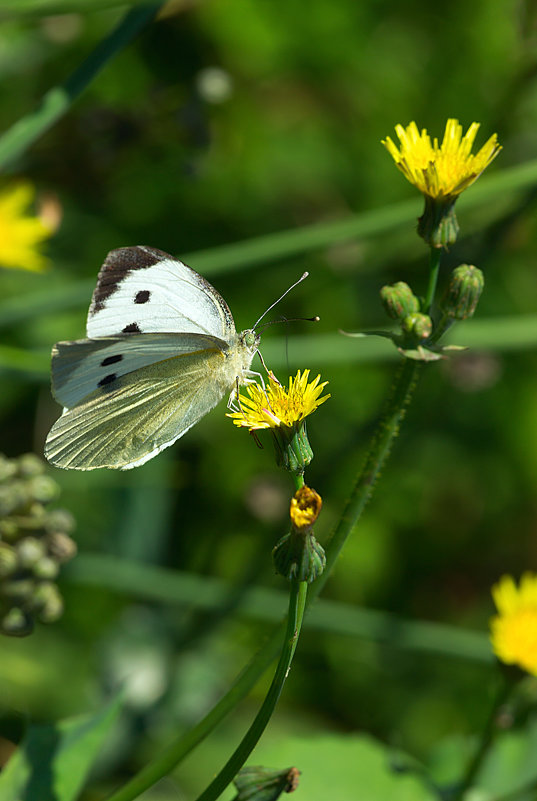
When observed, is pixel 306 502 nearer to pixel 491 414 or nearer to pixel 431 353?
pixel 431 353

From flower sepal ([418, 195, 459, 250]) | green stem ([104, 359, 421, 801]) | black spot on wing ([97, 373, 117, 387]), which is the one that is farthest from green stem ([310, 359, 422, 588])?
black spot on wing ([97, 373, 117, 387])

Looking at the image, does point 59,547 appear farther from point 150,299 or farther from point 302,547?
point 302,547

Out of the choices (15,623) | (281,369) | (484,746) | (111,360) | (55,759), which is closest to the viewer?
(55,759)

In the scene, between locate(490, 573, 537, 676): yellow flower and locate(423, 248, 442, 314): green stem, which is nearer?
locate(423, 248, 442, 314): green stem

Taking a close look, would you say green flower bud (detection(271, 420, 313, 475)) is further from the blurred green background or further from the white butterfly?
the blurred green background

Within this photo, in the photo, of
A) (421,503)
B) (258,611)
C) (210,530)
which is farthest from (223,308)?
(421,503)

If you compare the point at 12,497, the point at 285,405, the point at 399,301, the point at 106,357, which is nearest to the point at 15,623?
the point at 12,497
